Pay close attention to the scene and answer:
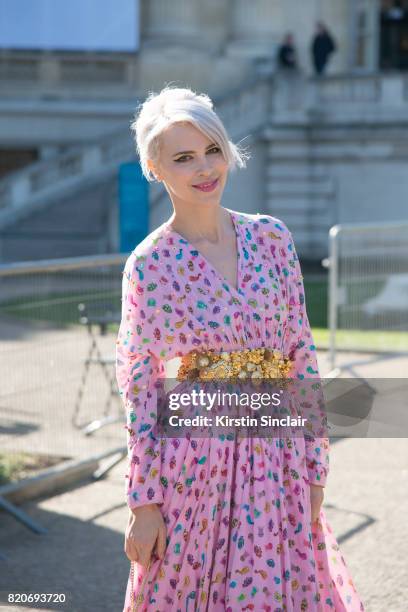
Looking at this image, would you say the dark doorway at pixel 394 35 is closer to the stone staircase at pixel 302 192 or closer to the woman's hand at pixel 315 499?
the stone staircase at pixel 302 192

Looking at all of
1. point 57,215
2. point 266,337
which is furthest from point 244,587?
point 57,215

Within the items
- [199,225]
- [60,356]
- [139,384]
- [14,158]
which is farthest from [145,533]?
[14,158]

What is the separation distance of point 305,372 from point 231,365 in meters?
0.28

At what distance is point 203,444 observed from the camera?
329 cm

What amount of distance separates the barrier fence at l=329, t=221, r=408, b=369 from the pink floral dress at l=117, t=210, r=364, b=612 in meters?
6.75

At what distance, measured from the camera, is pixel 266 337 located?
11.0ft

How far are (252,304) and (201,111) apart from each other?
1.88 feet

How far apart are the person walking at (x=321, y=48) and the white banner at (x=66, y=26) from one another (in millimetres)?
4519

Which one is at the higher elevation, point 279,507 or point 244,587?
point 279,507

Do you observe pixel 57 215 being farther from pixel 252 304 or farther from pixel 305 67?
pixel 252 304

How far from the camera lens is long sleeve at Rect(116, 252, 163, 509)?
3.20 m

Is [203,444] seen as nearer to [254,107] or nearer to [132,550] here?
[132,550]

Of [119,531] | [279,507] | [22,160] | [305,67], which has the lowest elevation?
[119,531]

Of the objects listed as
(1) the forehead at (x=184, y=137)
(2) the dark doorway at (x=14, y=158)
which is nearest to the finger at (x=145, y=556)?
(1) the forehead at (x=184, y=137)
